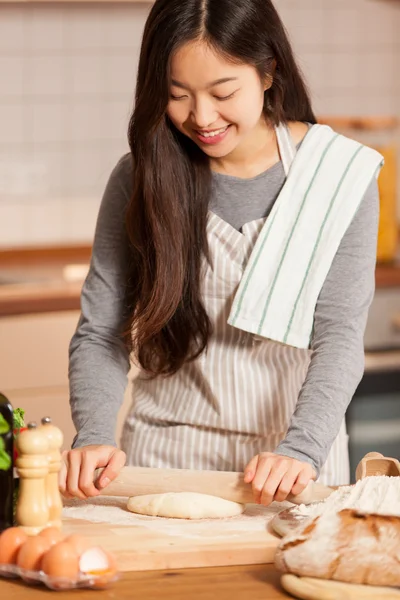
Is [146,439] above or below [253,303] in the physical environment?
below

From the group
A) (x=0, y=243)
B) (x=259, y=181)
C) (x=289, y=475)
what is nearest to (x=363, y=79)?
(x=0, y=243)

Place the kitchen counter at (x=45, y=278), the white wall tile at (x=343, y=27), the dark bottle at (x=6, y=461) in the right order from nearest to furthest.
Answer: the dark bottle at (x=6, y=461) < the kitchen counter at (x=45, y=278) < the white wall tile at (x=343, y=27)

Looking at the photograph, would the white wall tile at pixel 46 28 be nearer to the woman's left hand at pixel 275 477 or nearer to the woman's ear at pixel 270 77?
the woman's ear at pixel 270 77

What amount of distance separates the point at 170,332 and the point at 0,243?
5.67 ft

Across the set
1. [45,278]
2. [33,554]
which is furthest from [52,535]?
[45,278]

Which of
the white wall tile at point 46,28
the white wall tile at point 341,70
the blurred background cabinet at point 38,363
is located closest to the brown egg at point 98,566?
the blurred background cabinet at point 38,363

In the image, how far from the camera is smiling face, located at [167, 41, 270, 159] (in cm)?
132

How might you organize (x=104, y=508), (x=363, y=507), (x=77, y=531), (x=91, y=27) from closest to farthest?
1. (x=363, y=507)
2. (x=77, y=531)
3. (x=104, y=508)
4. (x=91, y=27)

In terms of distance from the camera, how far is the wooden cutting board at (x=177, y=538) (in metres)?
1.07

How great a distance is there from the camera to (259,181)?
5.03 ft

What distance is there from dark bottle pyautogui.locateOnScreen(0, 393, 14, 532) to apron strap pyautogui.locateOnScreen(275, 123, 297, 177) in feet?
2.20

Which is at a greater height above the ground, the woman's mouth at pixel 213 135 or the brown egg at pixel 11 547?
the woman's mouth at pixel 213 135

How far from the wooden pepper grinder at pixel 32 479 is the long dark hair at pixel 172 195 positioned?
0.45 meters

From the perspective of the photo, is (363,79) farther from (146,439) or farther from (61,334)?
(146,439)
